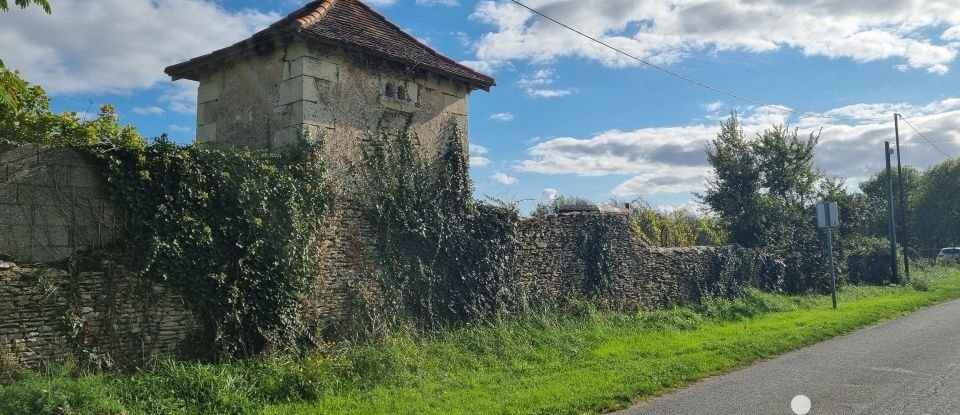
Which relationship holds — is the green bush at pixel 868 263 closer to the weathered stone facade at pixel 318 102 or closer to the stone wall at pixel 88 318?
the weathered stone facade at pixel 318 102

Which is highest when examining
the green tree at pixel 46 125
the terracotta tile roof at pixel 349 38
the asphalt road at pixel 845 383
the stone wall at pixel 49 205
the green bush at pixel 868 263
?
the terracotta tile roof at pixel 349 38

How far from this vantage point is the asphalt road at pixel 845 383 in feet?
22.4

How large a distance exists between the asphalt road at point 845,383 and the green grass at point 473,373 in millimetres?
419

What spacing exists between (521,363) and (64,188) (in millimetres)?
6213

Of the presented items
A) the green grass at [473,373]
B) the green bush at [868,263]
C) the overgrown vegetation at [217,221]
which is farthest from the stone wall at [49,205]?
the green bush at [868,263]

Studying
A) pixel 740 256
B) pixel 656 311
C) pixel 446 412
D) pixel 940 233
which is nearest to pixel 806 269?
pixel 740 256

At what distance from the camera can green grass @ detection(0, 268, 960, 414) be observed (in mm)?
6723

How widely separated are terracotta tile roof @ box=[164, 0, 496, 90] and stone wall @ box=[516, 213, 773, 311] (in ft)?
11.8

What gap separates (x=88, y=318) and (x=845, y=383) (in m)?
8.83

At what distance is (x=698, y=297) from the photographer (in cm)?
1689

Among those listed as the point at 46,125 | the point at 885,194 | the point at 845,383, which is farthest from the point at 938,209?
the point at 46,125

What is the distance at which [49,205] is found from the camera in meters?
7.13

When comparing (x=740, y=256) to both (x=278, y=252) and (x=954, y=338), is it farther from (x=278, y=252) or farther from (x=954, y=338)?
(x=278, y=252)

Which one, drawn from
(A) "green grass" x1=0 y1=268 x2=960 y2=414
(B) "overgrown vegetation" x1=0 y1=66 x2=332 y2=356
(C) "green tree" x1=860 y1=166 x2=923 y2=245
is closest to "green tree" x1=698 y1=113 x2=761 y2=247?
(A) "green grass" x1=0 y1=268 x2=960 y2=414
